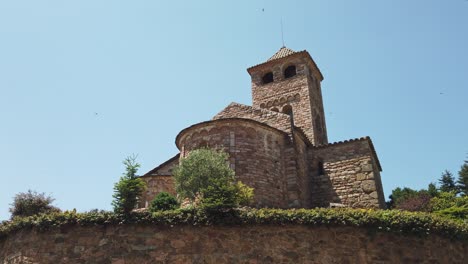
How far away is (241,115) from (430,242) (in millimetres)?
12966

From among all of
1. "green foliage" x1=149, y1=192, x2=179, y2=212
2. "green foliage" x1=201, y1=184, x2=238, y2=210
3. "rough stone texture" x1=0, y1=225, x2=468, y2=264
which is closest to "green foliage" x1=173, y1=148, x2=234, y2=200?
"green foliage" x1=149, y1=192, x2=179, y2=212

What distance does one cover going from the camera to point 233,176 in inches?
637

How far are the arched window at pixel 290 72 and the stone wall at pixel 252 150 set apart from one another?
1266 centimetres

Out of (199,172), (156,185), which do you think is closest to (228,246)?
(199,172)

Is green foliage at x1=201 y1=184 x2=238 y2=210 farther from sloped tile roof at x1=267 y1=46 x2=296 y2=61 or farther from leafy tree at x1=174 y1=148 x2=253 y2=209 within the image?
sloped tile roof at x1=267 y1=46 x2=296 y2=61

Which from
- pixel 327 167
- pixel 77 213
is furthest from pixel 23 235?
pixel 327 167

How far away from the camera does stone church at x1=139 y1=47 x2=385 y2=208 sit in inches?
708

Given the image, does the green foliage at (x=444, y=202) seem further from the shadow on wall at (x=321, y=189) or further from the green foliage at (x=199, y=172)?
the green foliage at (x=199, y=172)

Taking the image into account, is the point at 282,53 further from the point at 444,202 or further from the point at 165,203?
the point at 165,203

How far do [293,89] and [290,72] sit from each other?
7.95ft

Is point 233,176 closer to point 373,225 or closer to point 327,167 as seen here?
point 373,225

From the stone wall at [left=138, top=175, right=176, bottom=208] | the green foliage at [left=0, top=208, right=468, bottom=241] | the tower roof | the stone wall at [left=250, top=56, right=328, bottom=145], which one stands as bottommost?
the green foliage at [left=0, top=208, right=468, bottom=241]

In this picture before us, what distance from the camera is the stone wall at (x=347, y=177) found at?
19844mm

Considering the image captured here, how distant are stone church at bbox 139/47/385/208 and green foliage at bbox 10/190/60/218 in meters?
4.97
